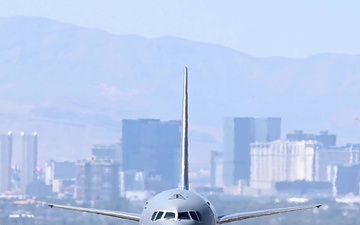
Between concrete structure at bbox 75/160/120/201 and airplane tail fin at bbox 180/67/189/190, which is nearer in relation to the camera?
airplane tail fin at bbox 180/67/189/190

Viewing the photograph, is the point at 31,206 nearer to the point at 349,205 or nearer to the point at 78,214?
the point at 78,214

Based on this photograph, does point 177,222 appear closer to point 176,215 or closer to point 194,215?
point 176,215

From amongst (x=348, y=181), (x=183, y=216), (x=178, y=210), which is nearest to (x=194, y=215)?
(x=183, y=216)

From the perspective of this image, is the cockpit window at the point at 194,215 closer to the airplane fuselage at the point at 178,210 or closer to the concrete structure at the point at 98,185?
the airplane fuselage at the point at 178,210

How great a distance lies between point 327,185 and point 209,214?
4869 inches

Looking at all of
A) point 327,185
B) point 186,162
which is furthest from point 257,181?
point 186,162

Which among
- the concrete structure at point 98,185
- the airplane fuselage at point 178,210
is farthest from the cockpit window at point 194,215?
the concrete structure at point 98,185

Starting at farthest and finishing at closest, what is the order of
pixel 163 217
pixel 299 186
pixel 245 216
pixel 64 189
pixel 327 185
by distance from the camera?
pixel 64 189
pixel 327 185
pixel 299 186
pixel 245 216
pixel 163 217

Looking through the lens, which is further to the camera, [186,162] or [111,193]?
[111,193]

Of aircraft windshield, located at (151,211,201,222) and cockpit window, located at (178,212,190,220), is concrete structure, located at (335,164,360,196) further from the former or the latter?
cockpit window, located at (178,212,190,220)

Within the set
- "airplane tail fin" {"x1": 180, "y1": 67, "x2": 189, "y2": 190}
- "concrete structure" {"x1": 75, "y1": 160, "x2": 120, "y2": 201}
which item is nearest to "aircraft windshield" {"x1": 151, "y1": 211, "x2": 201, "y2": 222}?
"airplane tail fin" {"x1": 180, "y1": 67, "x2": 189, "y2": 190}

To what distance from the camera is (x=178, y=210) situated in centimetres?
4425

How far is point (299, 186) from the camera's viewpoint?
507ft

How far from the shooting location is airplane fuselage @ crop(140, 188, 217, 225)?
145ft
